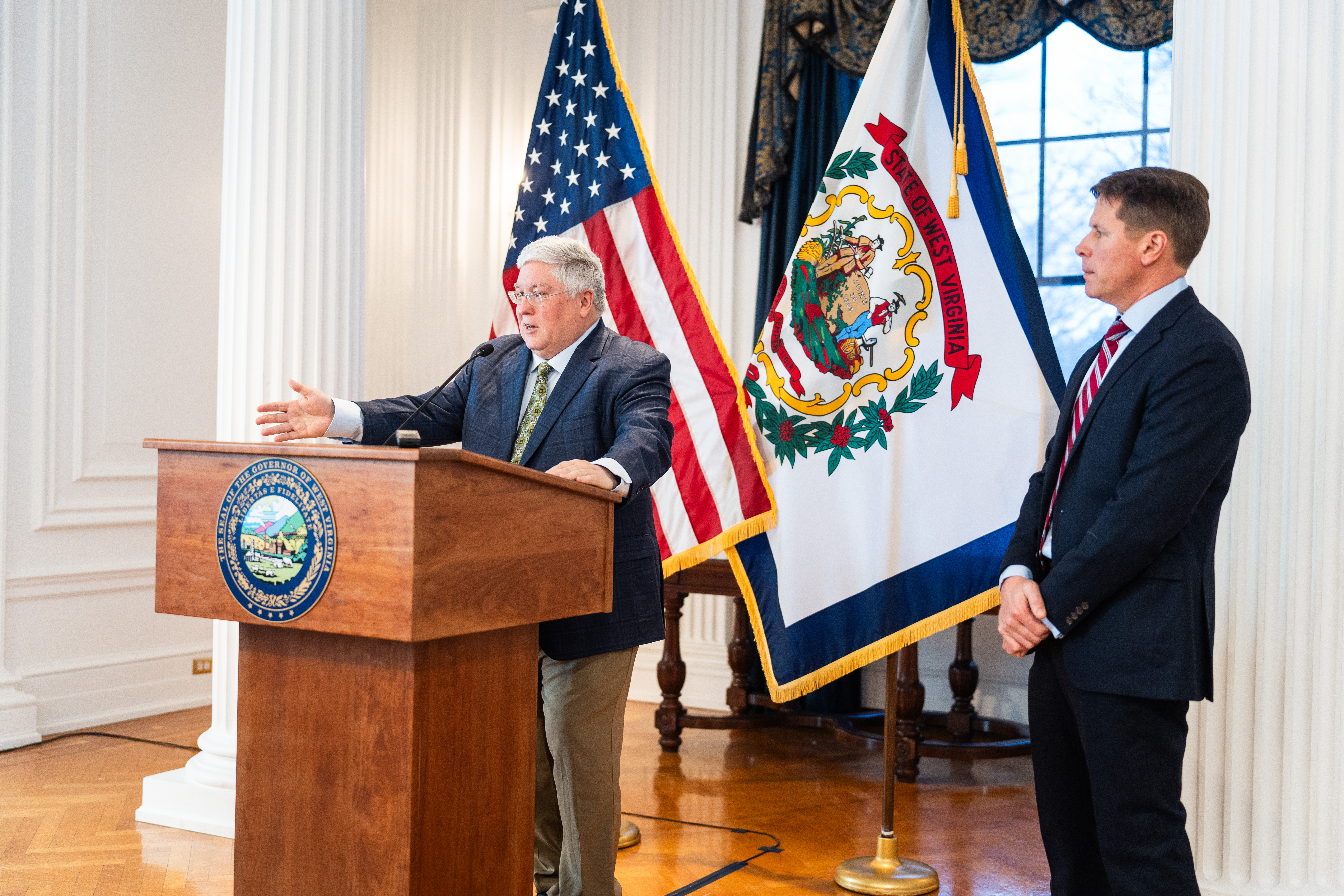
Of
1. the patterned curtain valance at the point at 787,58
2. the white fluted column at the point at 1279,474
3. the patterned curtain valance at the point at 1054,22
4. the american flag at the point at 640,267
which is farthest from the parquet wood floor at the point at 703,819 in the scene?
the patterned curtain valance at the point at 1054,22

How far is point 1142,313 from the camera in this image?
209 centimetres

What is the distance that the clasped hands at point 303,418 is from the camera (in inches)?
80.7

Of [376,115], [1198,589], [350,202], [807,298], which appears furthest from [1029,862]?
[376,115]

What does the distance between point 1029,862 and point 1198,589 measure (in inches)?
61.1

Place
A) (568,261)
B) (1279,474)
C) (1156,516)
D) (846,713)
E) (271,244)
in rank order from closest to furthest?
(1156,516) → (568,261) → (1279,474) → (271,244) → (846,713)

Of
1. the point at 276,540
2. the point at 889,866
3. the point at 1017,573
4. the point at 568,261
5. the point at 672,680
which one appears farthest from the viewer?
the point at 672,680

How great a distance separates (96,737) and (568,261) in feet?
11.0

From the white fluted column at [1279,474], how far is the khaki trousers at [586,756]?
1.38 metres

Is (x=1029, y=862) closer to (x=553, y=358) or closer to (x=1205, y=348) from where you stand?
(x=1205, y=348)

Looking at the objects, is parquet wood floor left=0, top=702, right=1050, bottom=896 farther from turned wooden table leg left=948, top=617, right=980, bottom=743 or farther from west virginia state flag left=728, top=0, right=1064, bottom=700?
west virginia state flag left=728, top=0, right=1064, bottom=700

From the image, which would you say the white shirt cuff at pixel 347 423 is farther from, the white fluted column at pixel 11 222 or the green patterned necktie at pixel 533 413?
the white fluted column at pixel 11 222

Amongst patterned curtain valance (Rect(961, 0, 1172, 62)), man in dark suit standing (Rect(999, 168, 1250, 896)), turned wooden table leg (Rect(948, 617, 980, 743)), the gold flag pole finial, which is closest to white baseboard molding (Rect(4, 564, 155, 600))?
turned wooden table leg (Rect(948, 617, 980, 743))

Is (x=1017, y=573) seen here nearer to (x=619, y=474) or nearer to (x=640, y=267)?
(x=619, y=474)

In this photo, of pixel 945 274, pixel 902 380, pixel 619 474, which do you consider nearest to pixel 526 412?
pixel 619 474
